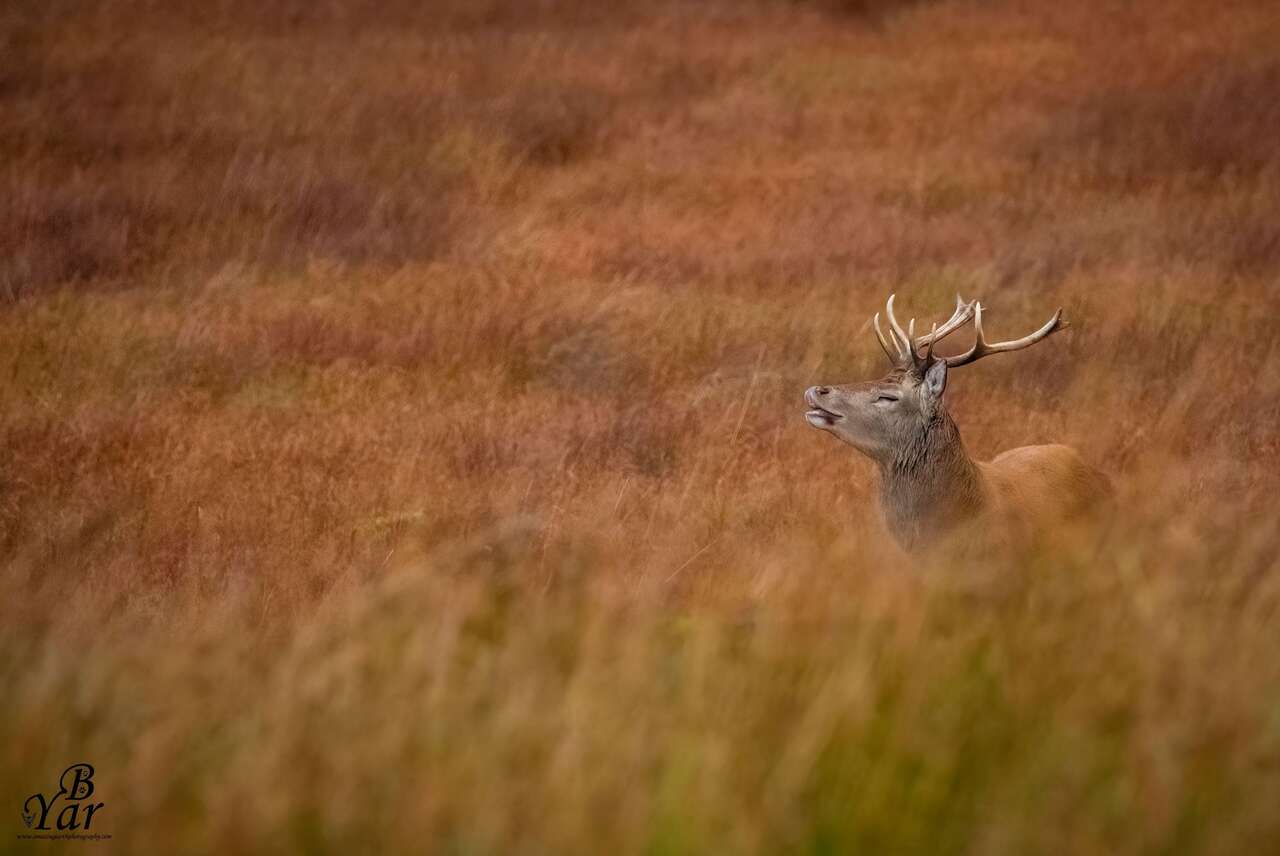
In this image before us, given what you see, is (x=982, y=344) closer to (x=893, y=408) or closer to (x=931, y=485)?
(x=893, y=408)

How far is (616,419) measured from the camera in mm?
9000

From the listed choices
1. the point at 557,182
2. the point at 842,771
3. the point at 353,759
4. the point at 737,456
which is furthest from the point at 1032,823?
the point at 557,182

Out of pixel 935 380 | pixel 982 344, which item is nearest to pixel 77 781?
pixel 935 380

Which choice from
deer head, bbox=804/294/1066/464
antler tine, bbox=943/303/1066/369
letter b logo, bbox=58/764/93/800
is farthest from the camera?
deer head, bbox=804/294/1066/464

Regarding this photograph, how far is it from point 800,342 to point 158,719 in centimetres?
816

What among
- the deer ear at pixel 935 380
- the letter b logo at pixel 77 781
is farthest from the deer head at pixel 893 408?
the letter b logo at pixel 77 781

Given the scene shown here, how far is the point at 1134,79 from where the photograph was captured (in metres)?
19.1

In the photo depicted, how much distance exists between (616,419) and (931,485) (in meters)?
2.73

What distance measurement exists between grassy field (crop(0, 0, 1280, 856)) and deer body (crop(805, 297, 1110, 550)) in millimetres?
302

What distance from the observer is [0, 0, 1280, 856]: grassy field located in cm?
292

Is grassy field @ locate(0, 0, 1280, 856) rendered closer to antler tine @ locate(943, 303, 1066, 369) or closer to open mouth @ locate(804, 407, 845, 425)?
open mouth @ locate(804, 407, 845, 425)

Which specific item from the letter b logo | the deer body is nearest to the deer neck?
the deer body

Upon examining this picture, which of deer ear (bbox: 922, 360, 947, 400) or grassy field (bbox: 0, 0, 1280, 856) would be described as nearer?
grassy field (bbox: 0, 0, 1280, 856)

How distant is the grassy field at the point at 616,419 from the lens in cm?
292
